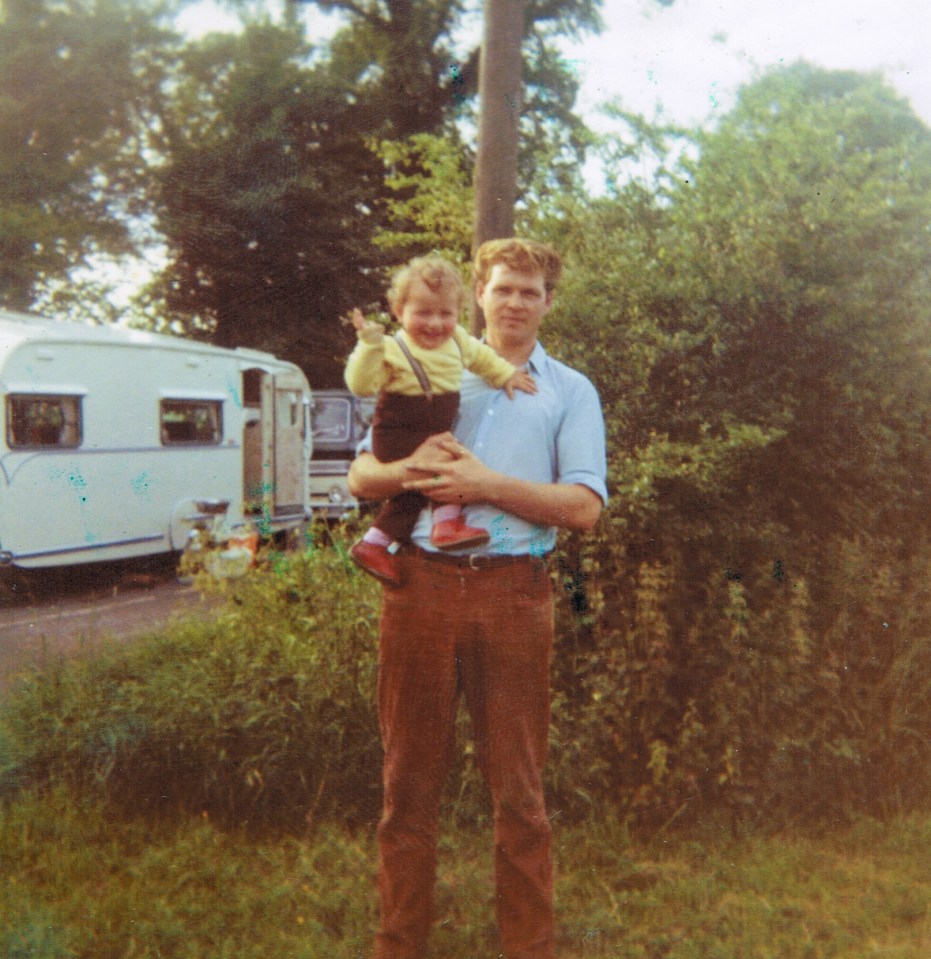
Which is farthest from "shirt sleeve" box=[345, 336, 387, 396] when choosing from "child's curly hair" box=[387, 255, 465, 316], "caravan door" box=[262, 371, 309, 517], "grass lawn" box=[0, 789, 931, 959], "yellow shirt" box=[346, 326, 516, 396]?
"caravan door" box=[262, 371, 309, 517]

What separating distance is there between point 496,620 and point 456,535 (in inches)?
9.7

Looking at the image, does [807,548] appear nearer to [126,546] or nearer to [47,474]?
[126,546]

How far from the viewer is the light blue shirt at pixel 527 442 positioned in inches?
Answer: 107

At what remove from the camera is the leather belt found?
2664mm

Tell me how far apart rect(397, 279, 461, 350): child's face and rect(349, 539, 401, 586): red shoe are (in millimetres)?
538

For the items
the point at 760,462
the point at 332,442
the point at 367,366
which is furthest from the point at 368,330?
the point at 332,442

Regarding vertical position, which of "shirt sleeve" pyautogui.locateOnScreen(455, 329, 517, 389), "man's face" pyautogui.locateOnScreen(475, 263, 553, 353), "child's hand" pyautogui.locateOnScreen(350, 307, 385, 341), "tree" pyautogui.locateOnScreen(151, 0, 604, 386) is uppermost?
"tree" pyautogui.locateOnScreen(151, 0, 604, 386)

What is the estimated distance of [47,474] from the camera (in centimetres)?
641

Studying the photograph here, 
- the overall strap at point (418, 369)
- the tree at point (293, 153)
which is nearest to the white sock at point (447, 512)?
the overall strap at point (418, 369)

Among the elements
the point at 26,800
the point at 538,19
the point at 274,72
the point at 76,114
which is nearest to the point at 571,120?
the point at 538,19

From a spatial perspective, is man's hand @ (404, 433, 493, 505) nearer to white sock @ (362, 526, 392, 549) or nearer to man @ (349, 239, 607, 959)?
man @ (349, 239, 607, 959)

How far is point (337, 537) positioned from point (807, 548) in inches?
87.1

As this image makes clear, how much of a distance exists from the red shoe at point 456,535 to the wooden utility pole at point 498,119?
6.28ft

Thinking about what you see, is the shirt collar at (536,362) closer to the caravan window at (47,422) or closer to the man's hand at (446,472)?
the man's hand at (446,472)
